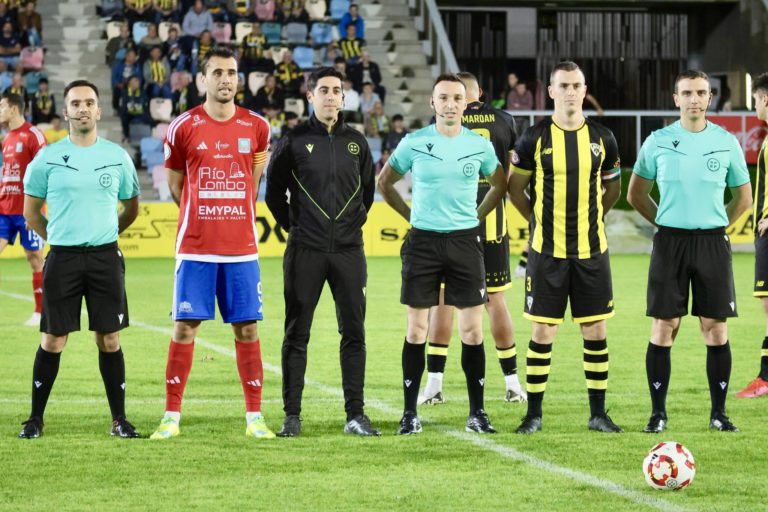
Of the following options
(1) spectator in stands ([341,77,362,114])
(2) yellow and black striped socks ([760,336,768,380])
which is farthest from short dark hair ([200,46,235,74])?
(1) spectator in stands ([341,77,362,114])

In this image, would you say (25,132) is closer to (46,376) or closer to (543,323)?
(46,376)

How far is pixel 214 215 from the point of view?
7.06 meters

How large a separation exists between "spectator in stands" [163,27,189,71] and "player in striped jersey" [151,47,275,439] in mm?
17828

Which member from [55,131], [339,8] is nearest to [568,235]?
[55,131]

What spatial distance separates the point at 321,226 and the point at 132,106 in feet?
58.1

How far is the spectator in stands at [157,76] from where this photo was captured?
80.1 ft

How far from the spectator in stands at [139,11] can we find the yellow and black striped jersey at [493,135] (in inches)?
724

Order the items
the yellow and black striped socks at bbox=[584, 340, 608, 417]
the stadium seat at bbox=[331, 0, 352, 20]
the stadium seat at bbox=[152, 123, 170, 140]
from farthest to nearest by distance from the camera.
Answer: the stadium seat at bbox=[331, 0, 352, 20]
the stadium seat at bbox=[152, 123, 170, 140]
the yellow and black striped socks at bbox=[584, 340, 608, 417]

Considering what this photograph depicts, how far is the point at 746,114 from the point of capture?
78.1ft

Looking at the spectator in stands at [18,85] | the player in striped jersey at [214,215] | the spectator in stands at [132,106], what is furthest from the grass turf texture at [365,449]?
the spectator in stands at [132,106]

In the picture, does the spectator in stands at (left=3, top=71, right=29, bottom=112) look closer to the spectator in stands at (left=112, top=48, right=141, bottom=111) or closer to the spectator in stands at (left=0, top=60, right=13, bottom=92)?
the spectator in stands at (left=0, top=60, right=13, bottom=92)

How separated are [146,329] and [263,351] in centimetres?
193

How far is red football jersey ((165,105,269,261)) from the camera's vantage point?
7059 mm

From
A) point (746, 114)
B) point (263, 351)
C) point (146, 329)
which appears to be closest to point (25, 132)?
point (146, 329)
